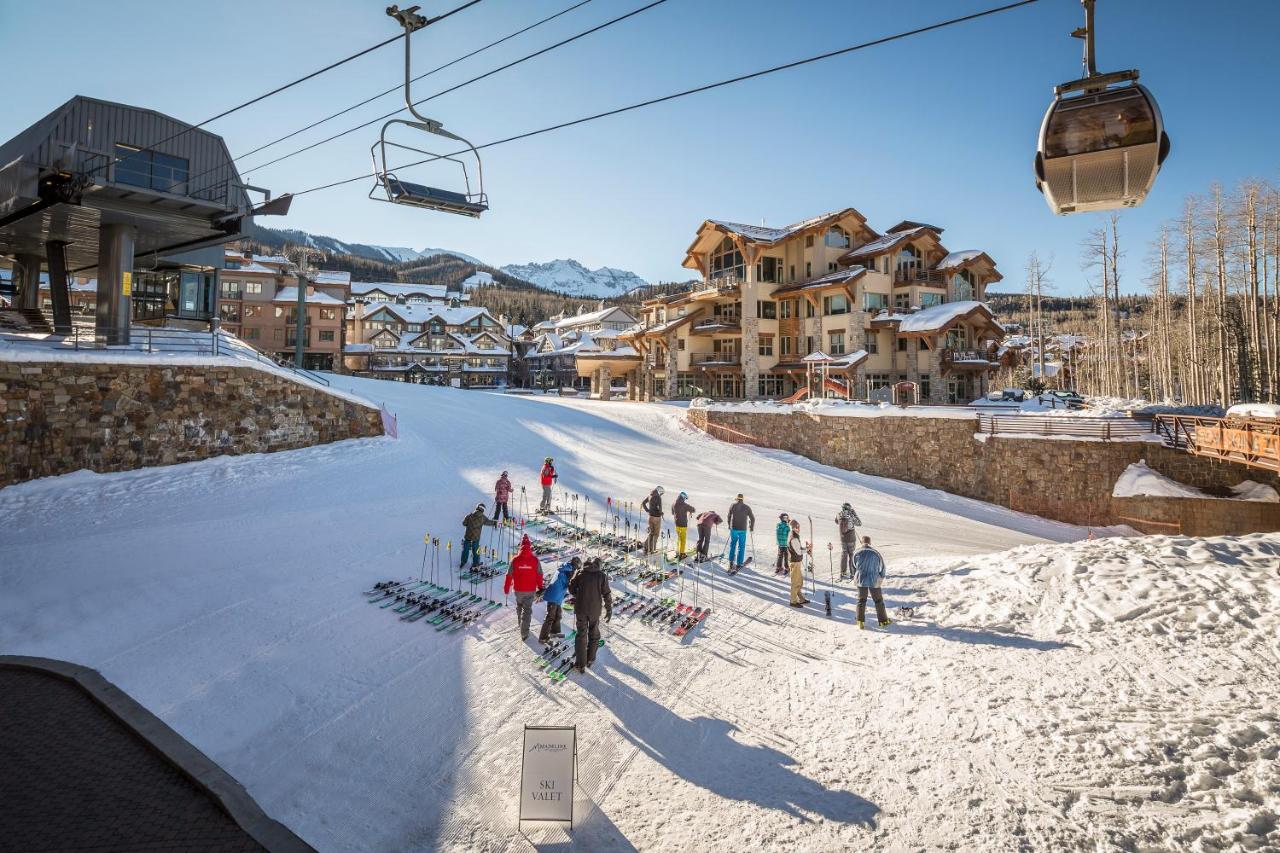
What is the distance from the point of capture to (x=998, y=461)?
23.1m

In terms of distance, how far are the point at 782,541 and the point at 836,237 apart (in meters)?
35.4

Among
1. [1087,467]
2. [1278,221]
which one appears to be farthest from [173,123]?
[1278,221]

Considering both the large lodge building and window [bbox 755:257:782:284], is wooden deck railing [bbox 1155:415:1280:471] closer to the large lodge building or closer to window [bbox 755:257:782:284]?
the large lodge building

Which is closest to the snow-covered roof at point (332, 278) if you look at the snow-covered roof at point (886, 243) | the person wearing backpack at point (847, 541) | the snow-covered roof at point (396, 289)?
the snow-covered roof at point (396, 289)

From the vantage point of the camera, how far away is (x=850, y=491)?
2284 cm

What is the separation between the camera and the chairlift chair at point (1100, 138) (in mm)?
4641

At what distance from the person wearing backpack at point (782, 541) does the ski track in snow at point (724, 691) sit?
0.45 m

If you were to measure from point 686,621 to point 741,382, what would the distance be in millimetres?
32921

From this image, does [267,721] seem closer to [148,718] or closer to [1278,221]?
[148,718]

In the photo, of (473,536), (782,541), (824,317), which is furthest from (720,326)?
(473,536)

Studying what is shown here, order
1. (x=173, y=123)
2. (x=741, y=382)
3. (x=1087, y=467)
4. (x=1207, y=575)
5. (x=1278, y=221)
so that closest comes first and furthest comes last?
(x=1207, y=575) → (x=1087, y=467) → (x=173, y=123) → (x=1278, y=221) → (x=741, y=382)

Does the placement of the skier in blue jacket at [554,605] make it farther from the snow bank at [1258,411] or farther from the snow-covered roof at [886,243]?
the snow-covered roof at [886,243]

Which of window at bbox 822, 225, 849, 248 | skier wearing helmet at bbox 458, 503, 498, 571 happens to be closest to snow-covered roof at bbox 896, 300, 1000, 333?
window at bbox 822, 225, 849, 248

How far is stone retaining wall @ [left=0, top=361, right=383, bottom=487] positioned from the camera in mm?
14266
